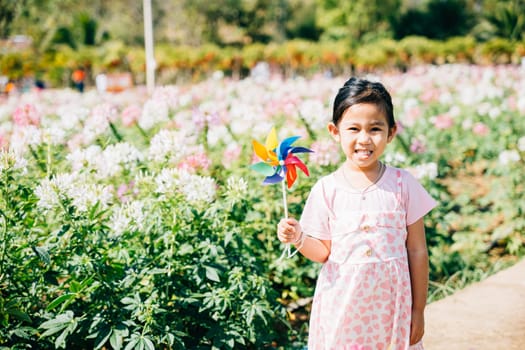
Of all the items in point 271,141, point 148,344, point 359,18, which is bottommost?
point 148,344

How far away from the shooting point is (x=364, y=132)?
1.83m

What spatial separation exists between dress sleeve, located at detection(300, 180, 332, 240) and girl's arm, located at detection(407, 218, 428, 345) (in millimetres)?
259

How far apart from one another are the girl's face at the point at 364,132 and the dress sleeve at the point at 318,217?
0.52ft

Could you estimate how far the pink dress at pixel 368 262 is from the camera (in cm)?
184

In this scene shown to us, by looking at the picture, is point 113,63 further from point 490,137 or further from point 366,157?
point 366,157

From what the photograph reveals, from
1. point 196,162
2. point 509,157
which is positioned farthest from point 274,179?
point 509,157

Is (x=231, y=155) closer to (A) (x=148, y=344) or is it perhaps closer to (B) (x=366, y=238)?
(A) (x=148, y=344)

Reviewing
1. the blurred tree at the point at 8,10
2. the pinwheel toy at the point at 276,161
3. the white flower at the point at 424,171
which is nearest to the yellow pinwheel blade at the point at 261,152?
the pinwheel toy at the point at 276,161

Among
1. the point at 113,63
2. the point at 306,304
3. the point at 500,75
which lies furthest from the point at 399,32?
the point at 306,304

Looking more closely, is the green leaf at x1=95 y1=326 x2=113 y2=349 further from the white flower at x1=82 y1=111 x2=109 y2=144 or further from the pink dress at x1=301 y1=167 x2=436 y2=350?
the white flower at x1=82 y1=111 x2=109 y2=144

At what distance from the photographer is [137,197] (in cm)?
319

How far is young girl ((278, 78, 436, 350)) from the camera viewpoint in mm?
1838

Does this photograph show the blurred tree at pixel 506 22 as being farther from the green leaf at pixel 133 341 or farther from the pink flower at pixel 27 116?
the green leaf at pixel 133 341

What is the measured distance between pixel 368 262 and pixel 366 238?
7 cm
